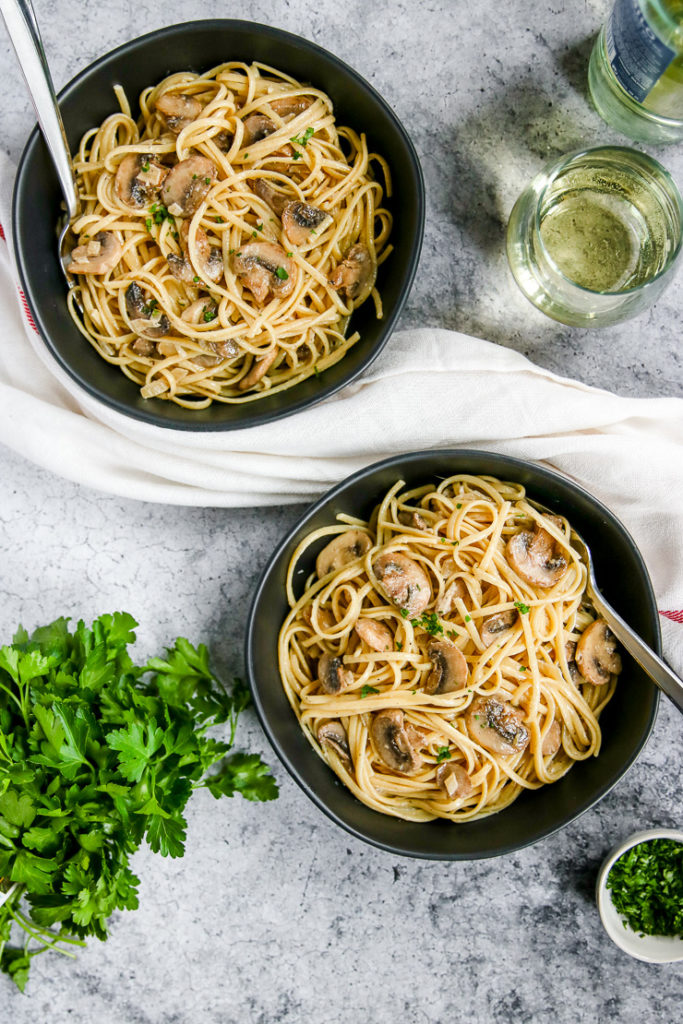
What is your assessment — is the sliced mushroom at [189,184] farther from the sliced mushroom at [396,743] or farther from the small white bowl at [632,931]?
the small white bowl at [632,931]

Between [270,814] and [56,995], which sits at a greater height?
[270,814]

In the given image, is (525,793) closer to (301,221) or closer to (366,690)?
(366,690)


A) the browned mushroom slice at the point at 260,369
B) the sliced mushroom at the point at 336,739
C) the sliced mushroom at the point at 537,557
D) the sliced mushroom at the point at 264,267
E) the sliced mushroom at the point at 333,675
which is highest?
the sliced mushroom at the point at 264,267

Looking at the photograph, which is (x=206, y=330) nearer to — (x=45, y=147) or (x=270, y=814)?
(x=45, y=147)

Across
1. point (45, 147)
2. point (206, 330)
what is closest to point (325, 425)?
point (206, 330)

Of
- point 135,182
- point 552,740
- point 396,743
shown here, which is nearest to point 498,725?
point 552,740

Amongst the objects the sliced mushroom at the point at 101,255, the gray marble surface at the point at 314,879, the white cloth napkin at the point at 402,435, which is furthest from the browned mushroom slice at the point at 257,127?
the white cloth napkin at the point at 402,435
